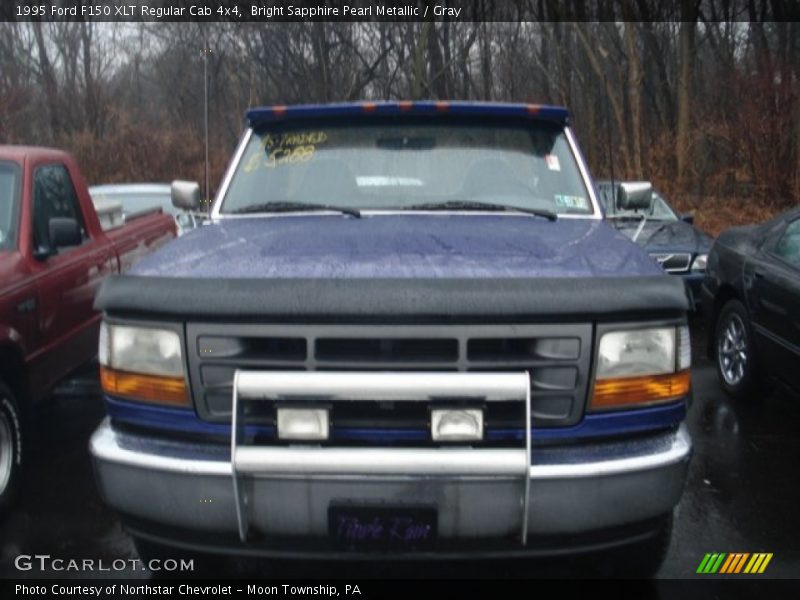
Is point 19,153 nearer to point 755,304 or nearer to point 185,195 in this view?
point 185,195

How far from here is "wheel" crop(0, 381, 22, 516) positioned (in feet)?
13.4

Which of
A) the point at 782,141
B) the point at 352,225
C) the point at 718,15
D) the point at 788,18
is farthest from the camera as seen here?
the point at 718,15

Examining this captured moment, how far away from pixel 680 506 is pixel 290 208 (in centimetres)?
250

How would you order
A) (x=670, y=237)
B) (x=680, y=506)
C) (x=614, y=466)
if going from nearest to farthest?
(x=614, y=466), (x=680, y=506), (x=670, y=237)

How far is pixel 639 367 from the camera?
2.68 meters

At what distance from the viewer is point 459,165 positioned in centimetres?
408

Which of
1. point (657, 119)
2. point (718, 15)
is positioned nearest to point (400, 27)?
point (657, 119)

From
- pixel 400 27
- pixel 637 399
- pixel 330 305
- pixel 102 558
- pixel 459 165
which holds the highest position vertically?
pixel 400 27

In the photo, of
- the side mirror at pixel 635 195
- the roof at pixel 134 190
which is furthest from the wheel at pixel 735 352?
the roof at pixel 134 190

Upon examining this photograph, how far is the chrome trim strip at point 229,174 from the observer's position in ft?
13.3

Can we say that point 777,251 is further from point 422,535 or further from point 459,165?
point 422,535

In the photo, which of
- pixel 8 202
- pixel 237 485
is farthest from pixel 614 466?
pixel 8 202

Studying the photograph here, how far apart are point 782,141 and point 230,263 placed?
15.6m

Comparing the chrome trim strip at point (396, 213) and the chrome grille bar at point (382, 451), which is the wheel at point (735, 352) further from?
the chrome grille bar at point (382, 451)
